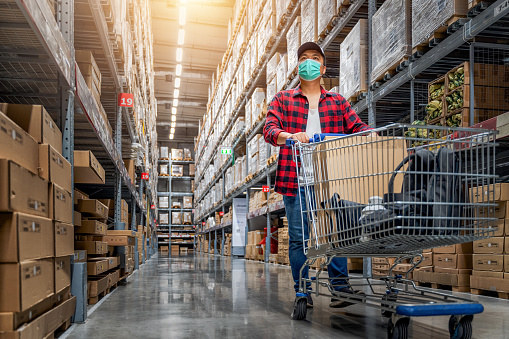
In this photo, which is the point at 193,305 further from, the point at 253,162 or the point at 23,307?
the point at 253,162

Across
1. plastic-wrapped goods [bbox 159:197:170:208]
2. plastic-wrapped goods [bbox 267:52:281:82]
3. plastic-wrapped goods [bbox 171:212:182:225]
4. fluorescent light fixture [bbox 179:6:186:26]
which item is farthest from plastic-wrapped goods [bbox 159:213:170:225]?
plastic-wrapped goods [bbox 267:52:281:82]

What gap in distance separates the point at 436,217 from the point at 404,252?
65cm

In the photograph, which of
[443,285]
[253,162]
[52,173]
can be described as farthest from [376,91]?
[253,162]

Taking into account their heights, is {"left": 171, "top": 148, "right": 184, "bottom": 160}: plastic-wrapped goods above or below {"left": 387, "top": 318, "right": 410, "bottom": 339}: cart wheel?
above

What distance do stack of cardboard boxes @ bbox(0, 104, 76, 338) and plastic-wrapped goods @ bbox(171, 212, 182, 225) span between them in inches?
985

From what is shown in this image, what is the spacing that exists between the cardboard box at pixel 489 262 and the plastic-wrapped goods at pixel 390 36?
6.28 ft

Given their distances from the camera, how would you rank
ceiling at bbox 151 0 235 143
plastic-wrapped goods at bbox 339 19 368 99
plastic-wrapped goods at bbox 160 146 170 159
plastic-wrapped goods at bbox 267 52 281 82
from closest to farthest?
plastic-wrapped goods at bbox 339 19 368 99 < plastic-wrapped goods at bbox 267 52 281 82 < ceiling at bbox 151 0 235 143 < plastic-wrapped goods at bbox 160 146 170 159

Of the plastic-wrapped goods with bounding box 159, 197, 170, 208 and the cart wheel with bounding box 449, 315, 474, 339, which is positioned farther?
the plastic-wrapped goods with bounding box 159, 197, 170, 208

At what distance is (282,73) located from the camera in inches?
326

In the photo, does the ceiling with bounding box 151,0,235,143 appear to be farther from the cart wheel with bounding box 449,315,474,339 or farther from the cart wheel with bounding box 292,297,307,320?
the cart wheel with bounding box 449,315,474,339

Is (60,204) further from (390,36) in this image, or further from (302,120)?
(390,36)

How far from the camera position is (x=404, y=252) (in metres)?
2.76

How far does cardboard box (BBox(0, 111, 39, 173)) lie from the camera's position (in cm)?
171

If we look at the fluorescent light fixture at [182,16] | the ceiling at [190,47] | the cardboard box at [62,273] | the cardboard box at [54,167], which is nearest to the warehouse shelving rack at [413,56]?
the cardboard box at [54,167]
